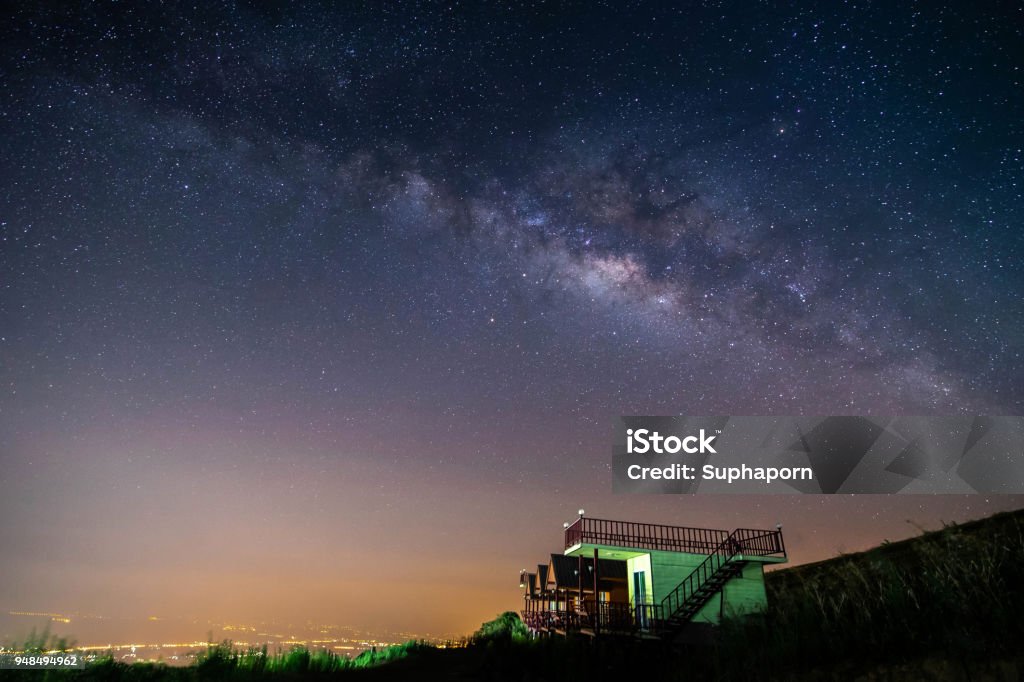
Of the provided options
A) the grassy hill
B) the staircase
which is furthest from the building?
the grassy hill

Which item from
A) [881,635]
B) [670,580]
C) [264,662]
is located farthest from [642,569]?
[264,662]

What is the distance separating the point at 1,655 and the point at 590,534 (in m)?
18.8

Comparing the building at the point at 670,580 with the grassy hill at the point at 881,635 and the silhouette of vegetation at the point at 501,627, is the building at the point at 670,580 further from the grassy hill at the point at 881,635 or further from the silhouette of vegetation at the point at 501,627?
the grassy hill at the point at 881,635

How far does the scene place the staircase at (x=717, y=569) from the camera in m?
21.1

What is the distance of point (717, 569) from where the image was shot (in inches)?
865

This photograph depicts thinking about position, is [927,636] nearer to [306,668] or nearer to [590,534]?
[306,668]

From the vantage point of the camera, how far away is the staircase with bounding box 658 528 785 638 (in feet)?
69.3

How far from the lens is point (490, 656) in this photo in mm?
16406

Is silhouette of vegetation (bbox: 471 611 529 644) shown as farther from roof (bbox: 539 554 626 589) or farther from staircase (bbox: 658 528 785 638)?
staircase (bbox: 658 528 785 638)

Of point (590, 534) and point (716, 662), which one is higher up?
point (590, 534)

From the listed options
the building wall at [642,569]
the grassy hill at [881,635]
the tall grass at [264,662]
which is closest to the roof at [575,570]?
the building wall at [642,569]

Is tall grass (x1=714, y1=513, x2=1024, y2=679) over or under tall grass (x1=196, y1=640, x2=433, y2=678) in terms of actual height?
over

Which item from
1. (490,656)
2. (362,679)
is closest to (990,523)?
(490,656)

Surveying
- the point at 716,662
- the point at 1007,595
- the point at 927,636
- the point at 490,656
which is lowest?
the point at 490,656
